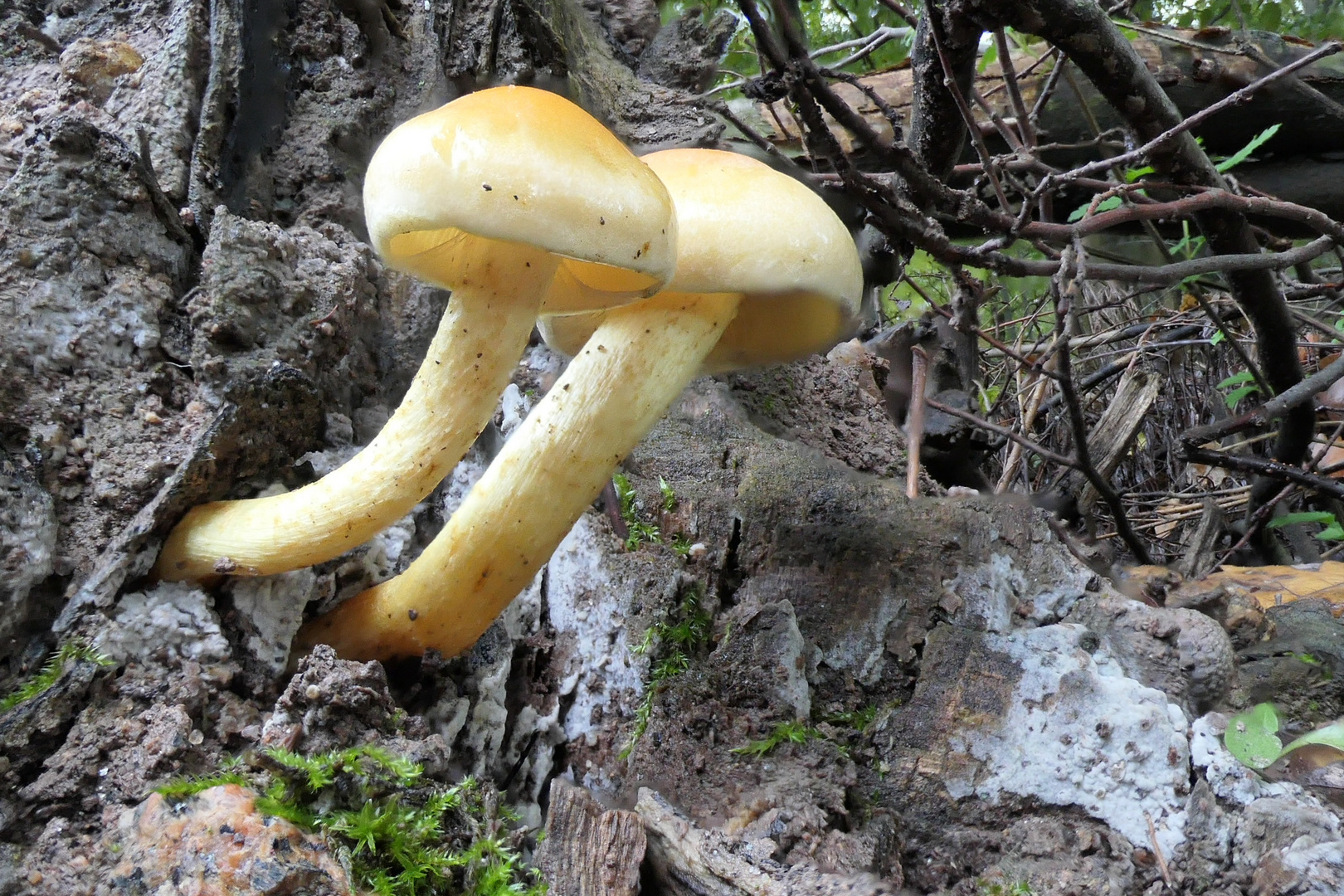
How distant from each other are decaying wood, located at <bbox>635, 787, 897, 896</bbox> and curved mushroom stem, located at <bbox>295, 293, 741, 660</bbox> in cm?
53

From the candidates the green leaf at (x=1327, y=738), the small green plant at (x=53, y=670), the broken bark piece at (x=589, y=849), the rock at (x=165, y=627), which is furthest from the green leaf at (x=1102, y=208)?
the small green plant at (x=53, y=670)

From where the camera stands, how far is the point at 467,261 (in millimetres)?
1428

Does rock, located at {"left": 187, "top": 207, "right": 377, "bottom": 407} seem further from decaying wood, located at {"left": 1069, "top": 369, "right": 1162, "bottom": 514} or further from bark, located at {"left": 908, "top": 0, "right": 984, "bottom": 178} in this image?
decaying wood, located at {"left": 1069, "top": 369, "right": 1162, "bottom": 514}

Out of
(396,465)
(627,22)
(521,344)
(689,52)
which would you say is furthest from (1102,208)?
(396,465)

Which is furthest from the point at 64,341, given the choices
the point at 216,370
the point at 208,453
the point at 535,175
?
the point at 535,175

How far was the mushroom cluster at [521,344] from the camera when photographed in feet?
3.88

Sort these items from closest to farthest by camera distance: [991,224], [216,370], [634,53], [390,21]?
[216,370] < [991,224] < [390,21] < [634,53]

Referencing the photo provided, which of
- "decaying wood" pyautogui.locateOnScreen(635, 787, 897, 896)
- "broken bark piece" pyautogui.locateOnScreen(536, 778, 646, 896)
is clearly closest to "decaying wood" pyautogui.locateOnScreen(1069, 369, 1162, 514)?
"decaying wood" pyautogui.locateOnScreen(635, 787, 897, 896)

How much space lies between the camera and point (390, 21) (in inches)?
95.7

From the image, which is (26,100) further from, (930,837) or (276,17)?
(930,837)

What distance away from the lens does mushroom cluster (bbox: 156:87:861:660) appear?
3.88 ft

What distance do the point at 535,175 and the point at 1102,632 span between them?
1451 mm

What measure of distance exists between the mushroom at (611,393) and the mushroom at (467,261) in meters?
0.10

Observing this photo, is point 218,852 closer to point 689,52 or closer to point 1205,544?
point 689,52
